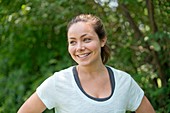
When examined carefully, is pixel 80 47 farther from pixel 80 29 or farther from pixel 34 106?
pixel 34 106

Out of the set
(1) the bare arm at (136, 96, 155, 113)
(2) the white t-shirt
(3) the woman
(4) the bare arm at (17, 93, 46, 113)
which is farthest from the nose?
(1) the bare arm at (136, 96, 155, 113)

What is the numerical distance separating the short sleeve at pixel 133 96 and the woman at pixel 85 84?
2 centimetres

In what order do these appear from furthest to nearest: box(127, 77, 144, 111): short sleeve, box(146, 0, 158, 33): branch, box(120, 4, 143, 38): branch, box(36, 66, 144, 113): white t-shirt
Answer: box(120, 4, 143, 38): branch
box(146, 0, 158, 33): branch
box(127, 77, 144, 111): short sleeve
box(36, 66, 144, 113): white t-shirt

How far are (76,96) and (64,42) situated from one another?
2.16 m

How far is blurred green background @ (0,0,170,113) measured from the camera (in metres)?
4.23

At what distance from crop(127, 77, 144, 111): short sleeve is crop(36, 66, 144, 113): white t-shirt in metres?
0.03

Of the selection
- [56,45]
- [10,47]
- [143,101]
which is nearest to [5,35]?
[10,47]

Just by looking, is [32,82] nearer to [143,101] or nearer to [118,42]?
[118,42]

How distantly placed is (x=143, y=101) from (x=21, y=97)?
7.02 ft

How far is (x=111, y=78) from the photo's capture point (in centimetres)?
267

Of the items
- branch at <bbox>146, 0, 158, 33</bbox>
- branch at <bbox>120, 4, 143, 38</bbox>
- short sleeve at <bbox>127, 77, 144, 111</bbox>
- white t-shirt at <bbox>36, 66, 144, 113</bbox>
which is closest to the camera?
white t-shirt at <bbox>36, 66, 144, 113</bbox>

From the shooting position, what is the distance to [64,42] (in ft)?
15.4

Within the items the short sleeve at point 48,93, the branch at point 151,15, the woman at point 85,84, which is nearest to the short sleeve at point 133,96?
the woman at point 85,84

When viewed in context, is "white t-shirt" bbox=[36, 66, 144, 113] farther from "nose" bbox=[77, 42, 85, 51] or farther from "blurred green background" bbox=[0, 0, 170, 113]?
"blurred green background" bbox=[0, 0, 170, 113]
